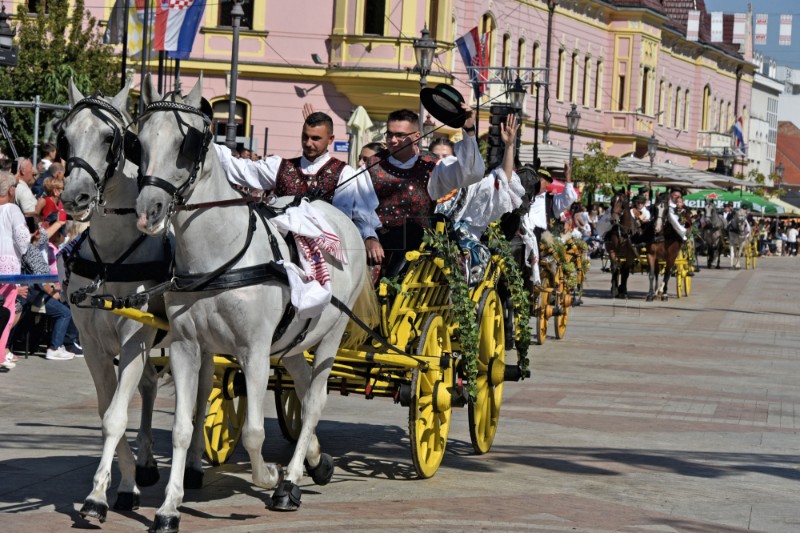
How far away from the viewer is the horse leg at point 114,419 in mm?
7352

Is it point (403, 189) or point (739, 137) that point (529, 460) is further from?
point (739, 137)

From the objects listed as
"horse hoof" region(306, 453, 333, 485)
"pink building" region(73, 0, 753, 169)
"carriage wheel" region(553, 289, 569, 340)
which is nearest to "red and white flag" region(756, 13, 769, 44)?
"pink building" region(73, 0, 753, 169)

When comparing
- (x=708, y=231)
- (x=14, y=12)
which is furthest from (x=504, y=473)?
(x=708, y=231)

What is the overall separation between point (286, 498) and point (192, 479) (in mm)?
779

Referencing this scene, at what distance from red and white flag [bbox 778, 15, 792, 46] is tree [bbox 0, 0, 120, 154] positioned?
48954mm

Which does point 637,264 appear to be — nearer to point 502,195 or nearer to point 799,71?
point 502,195

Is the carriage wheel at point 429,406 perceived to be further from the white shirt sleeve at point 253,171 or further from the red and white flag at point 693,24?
the red and white flag at point 693,24

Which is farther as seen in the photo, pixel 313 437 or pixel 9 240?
pixel 9 240

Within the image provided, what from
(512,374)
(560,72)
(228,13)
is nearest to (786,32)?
(560,72)

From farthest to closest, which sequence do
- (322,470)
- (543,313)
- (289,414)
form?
(543,313) → (289,414) → (322,470)

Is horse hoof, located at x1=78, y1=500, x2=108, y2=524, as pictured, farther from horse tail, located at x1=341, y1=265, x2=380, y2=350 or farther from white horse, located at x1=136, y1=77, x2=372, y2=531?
horse tail, located at x1=341, y1=265, x2=380, y2=350

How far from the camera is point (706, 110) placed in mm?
82500

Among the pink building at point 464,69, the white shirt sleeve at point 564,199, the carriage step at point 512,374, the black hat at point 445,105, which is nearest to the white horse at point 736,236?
the pink building at point 464,69

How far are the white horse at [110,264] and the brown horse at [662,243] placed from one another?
20.3 meters
